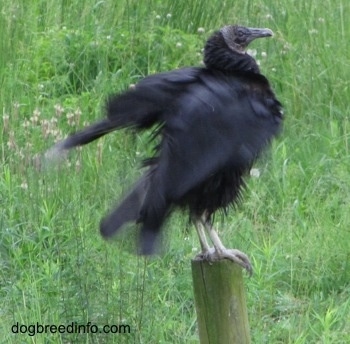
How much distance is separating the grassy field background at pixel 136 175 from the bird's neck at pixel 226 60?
0.37 m

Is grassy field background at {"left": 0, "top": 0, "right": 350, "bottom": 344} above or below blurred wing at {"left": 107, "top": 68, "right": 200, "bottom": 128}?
below

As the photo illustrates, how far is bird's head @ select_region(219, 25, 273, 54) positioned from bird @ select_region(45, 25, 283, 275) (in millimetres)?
211

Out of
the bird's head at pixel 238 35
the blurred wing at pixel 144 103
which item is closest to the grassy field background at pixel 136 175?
the blurred wing at pixel 144 103

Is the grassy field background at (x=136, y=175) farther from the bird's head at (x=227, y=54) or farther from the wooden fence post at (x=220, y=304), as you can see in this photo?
the bird's head at (x=227, y=54)

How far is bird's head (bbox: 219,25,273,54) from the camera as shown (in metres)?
3.91

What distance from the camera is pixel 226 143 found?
3.32 m

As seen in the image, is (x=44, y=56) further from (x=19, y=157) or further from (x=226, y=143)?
(x=226, y=143)

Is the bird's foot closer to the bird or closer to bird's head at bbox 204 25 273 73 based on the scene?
the bird

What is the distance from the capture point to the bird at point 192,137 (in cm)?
312

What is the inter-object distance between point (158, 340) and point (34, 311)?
20.5 inches

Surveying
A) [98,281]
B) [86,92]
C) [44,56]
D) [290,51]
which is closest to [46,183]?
[98,281]

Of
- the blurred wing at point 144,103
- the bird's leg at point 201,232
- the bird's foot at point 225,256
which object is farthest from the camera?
the bird's leg at point 201,232

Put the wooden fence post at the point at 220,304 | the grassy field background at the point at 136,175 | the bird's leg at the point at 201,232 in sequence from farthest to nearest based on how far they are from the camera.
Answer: the grassy field background at the point at 136,175, the bird's leg at the point at 201,232, the wooden fence post at the point at 220,304

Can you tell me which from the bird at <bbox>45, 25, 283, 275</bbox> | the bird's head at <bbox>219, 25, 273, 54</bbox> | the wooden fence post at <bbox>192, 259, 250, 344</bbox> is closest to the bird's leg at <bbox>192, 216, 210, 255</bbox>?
the bird at <bbox>45, 25, 283, 275</bbox>
